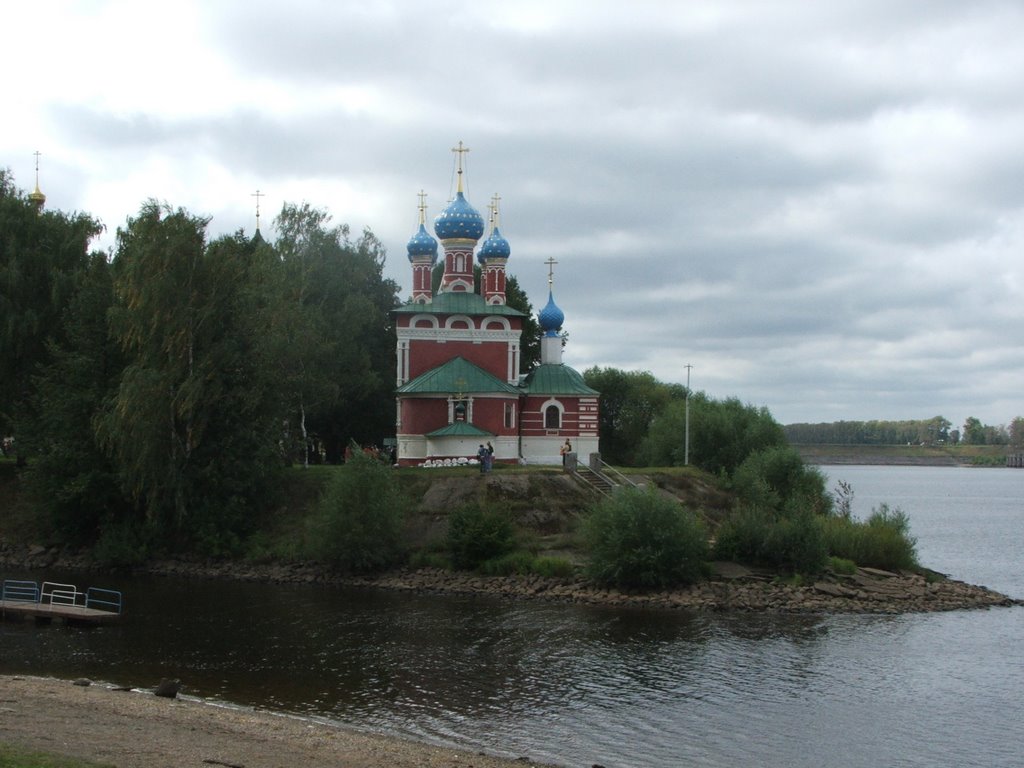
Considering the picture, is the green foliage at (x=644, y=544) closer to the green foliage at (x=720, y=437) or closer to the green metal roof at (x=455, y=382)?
the green metal roof at (x=455, y=382)

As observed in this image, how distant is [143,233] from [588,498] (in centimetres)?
1889

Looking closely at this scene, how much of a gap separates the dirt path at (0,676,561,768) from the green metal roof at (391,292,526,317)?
30194mm

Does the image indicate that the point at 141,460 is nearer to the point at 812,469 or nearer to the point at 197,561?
the point at 197,561

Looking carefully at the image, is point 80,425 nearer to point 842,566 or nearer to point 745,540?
point 745,540

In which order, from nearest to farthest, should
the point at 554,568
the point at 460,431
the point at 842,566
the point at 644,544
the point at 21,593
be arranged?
the point at 21,593
the point at 644,544
the point at 554,568
the point at 842,566
the point at 460,431

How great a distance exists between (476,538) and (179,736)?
22087 millimetres

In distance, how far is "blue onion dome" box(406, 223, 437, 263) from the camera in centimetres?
5441

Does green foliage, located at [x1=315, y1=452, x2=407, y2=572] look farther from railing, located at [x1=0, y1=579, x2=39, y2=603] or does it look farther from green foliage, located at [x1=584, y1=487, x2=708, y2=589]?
railing, located at [x1=0, y1=579, x2=39, y2=603]

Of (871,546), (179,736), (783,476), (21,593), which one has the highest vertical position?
(783,476)

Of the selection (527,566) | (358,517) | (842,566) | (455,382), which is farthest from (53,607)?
(842,566)

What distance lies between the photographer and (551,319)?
185ft

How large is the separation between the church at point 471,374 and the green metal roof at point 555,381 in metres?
0.04

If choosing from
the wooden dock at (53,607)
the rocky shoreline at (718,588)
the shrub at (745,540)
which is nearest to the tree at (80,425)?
the rocky shoreline at (718,588)

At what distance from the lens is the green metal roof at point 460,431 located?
158 ft
